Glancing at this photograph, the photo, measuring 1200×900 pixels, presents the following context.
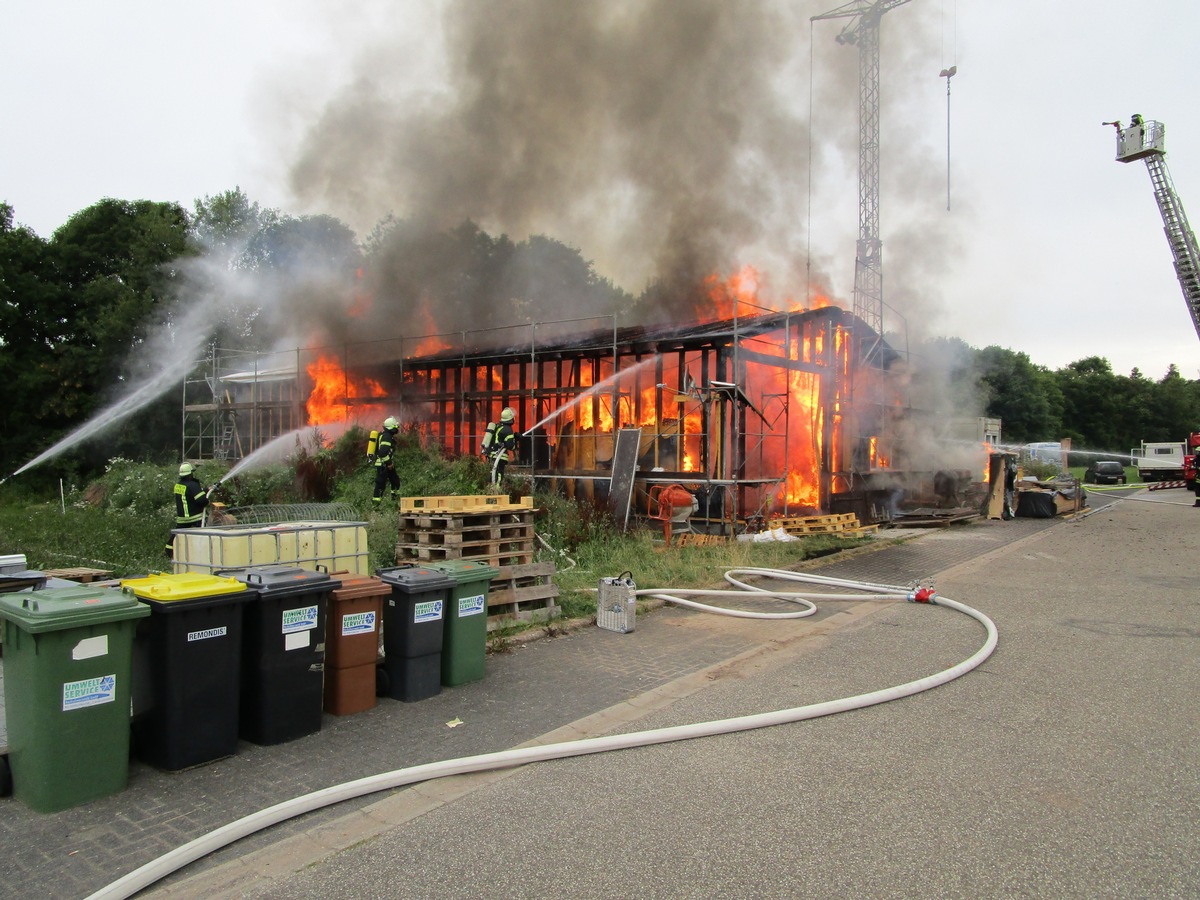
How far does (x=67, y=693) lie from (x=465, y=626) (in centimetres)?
253

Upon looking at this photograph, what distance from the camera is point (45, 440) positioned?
2761 cm

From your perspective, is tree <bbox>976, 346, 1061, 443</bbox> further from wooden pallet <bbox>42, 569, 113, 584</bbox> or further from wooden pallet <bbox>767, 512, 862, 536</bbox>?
wooden pallet <bbox>42, 569, 113, 584</bbox>

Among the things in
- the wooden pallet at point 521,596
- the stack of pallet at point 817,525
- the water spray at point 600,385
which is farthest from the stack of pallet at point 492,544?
the stack of pallet at point 817,525

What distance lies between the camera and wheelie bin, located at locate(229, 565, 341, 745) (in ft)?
14.6

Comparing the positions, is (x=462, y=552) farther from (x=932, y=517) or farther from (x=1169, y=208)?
(x=1169, y=208)

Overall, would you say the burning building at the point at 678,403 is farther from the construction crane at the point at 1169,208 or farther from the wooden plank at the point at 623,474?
the construction crane at the point at 1169,208

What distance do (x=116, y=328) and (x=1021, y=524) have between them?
29657 millimetres

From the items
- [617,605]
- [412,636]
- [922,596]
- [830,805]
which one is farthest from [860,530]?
[830,805]

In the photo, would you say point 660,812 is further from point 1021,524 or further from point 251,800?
point 1021,524

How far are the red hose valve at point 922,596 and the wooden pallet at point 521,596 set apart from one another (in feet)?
13.7

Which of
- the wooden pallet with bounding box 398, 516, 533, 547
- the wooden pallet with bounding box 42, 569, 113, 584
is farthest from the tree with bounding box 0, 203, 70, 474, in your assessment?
the wooden pallet with bounding box 398, 516, 533, 547

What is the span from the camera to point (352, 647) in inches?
197

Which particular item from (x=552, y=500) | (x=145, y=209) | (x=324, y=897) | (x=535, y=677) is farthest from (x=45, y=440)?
(x=324, y=897)

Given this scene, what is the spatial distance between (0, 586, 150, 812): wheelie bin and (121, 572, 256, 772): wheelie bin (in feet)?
0.67
